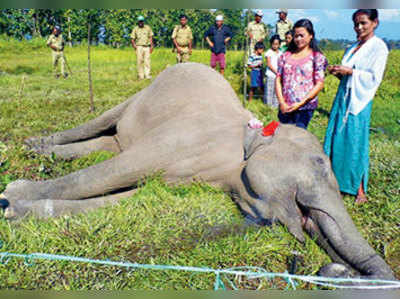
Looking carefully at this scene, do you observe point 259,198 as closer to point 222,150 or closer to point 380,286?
point 222,150

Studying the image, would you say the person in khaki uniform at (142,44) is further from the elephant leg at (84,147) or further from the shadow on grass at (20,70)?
the elephant leg at (84,147)

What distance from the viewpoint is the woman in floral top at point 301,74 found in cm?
337

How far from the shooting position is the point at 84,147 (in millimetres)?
4449

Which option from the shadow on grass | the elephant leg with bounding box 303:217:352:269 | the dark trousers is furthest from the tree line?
the elephant leg with bounding box 303:217:352:269

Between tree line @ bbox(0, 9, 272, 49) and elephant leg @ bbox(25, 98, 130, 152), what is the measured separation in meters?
1.68

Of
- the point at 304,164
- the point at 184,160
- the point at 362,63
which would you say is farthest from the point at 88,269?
the point at 362,63

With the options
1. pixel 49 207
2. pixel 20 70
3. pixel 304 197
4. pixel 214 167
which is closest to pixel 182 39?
pixel 20 70

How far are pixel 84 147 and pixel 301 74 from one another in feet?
8.54

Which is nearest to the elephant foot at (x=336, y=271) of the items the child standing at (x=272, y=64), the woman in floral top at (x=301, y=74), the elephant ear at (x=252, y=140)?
the elephant ear at (x=252, y=140)

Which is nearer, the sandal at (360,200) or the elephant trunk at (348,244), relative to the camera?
the elephant trunk at (348,244)

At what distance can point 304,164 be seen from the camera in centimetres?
259

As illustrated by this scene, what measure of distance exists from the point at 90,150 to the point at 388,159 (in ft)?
11.9

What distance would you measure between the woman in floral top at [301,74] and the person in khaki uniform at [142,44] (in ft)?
23.5

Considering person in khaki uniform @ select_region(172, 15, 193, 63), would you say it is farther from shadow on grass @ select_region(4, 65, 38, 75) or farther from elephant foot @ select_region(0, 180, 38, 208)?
elephant foot @ select_region(0, 180, 38, 208)
